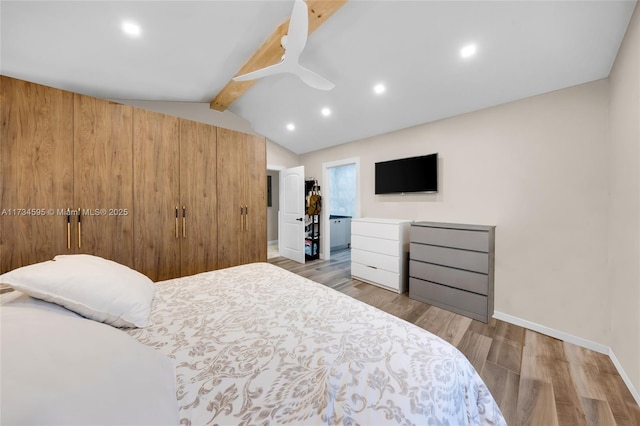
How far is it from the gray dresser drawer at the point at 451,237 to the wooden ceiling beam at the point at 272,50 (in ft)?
7.32

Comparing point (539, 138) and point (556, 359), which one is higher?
point (539, 138)

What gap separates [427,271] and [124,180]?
324cm

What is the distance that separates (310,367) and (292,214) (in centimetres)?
394

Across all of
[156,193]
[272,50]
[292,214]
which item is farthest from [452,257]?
[156,193]

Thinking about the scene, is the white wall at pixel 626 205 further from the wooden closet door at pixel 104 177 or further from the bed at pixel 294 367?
the wooden closet door at pixel 104 177

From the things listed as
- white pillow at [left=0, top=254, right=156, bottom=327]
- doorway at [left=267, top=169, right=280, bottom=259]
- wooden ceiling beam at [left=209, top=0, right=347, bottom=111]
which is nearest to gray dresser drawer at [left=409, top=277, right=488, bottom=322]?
white pillow at [left=0, top=254, right=156, bottom=327]

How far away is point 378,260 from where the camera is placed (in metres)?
3.16

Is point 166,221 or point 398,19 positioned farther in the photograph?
point 166,221

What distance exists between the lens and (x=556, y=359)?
1771 millimetres

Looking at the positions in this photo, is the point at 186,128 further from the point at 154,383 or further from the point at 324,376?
the point at 324,376

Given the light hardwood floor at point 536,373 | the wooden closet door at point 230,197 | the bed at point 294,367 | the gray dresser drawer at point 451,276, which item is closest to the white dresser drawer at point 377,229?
the gray dresser drawer at point 451,276

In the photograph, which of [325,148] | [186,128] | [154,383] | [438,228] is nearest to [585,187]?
[438,228]

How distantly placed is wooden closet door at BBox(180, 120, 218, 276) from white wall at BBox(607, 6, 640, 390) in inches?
133

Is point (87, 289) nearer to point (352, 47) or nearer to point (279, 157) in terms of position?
point (352, 47)
